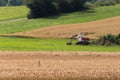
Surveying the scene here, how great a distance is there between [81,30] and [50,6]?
21444 mm

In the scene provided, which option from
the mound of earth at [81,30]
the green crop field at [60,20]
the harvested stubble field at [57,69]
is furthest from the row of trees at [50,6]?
the harvested stubble field at [57,69]

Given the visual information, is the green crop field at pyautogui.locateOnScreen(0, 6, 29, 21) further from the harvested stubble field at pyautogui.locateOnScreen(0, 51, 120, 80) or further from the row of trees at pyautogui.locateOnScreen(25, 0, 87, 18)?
the harvested stubble field at pyautogui.locateOnScreen(0, 51, 120, 80)

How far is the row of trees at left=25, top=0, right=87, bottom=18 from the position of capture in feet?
251

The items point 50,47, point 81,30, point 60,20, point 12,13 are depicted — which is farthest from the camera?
point 12,13

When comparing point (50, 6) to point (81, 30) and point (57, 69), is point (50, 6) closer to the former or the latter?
point (81, 30)

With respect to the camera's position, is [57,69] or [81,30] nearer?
[57,69]

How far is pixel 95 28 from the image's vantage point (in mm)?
59031

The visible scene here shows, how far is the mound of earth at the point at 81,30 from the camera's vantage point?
55.0 meters

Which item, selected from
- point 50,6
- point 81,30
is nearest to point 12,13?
point 50,6

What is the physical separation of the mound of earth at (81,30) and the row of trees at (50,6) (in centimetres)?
1356

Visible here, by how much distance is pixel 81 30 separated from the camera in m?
57.8

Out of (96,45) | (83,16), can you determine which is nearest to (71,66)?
(96,45)

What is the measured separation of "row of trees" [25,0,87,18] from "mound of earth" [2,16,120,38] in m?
13.6

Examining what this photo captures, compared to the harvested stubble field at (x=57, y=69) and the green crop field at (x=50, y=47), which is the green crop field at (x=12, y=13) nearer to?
the green crop field at (x=50, y=47)
